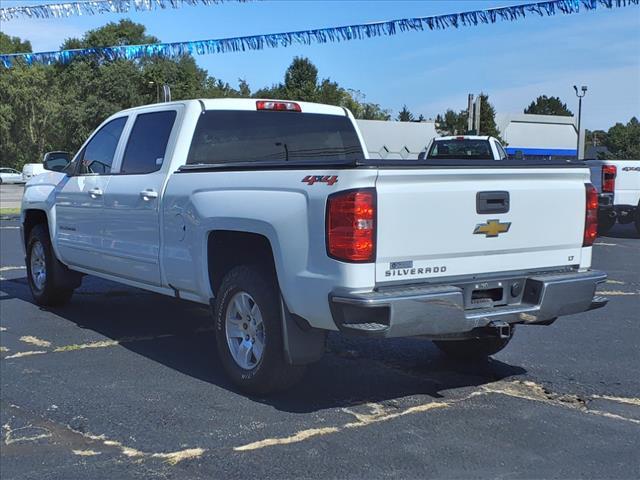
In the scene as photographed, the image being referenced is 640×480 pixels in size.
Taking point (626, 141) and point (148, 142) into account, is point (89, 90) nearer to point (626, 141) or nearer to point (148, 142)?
point (626, 141)

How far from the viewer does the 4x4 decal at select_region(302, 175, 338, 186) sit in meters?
4.08

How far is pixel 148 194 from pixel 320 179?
7.04 feet

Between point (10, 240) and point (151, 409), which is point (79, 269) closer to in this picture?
point (151, 409)

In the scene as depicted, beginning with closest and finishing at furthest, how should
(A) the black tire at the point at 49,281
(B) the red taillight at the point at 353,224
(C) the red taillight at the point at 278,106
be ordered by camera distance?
(B) the red taillight at the point at 353,224 < (C) the red taillight at the point at 278,106 < (A) the black tire at the point at 49,281

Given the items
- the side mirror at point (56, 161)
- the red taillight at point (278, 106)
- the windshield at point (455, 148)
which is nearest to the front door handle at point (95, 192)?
the side mirror at point (56, 161)

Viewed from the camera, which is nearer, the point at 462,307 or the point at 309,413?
the point at 462,307

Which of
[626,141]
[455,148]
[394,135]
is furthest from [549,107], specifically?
[455,148]

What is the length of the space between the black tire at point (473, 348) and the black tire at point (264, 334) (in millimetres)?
1596

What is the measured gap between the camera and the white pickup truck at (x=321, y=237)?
13.3ft

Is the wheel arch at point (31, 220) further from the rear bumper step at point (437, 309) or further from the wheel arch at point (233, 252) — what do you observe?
the rear bumper step at point (437, 309)

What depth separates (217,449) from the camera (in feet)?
13.1

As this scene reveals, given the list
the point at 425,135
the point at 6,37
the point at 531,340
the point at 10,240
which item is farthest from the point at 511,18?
the point at 6,37

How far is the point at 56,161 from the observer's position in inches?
310

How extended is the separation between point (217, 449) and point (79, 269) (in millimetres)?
3890
